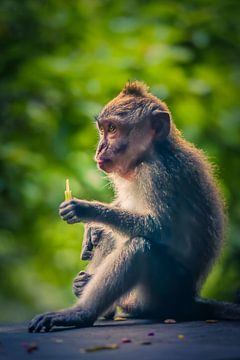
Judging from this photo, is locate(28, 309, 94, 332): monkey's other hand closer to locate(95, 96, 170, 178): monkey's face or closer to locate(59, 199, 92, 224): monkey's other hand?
locate(59, 199, 92, 224): monkey's other hand

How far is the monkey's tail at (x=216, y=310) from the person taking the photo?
794 centimetres

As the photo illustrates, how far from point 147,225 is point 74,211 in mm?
558

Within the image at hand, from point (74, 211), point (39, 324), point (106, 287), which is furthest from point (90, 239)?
point (39, 324)

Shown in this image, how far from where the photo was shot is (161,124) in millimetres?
8219

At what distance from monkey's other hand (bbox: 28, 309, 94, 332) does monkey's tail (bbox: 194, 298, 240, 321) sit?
2.96 feet

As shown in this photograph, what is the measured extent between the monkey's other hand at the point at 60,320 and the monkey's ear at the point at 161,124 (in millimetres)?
1559

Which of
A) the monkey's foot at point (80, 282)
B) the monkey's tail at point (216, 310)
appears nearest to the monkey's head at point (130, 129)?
the monkey's foot at point (80, 282)

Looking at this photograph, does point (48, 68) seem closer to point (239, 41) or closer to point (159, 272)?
point (239, 41)

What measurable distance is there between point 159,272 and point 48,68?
351 cm

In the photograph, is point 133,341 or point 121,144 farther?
point 121,144

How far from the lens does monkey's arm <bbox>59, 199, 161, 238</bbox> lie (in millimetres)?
7695

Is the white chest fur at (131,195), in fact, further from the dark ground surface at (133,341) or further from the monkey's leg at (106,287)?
the dark ground surface at (133,341)

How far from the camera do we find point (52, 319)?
7430 millimetres

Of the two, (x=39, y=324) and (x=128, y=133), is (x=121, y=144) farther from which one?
(x=39, y=324)
